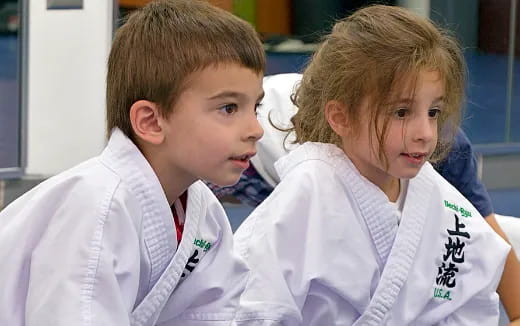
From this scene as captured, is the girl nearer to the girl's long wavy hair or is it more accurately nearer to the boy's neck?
the girl's long wavy hair

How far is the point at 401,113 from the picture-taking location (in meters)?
2.46

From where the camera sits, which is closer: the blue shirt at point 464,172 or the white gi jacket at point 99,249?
the white gi jacket at point 99,249

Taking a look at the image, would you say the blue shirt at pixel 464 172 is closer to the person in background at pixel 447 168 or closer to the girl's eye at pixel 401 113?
the person in background at pixel 447 168

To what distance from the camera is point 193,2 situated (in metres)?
2.31

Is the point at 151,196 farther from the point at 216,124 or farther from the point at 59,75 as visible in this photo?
the point at 59,75

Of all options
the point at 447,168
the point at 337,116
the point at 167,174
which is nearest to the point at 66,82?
the point at 447,168

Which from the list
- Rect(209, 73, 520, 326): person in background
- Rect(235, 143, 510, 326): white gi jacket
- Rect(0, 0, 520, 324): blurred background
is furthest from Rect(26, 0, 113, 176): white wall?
Rect(235, 143, 510, 326): white gi jacket

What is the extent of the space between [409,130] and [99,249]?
2.33 feet

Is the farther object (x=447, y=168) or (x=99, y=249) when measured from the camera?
(x=447, y=168)

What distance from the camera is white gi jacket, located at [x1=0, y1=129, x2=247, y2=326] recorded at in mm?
2031

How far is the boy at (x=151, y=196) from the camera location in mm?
2043

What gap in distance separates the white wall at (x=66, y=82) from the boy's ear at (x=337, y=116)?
9.42ft

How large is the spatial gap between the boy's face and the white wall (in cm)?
316

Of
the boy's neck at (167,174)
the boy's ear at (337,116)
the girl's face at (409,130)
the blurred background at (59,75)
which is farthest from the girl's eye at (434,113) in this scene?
the blurred background at (59,75)
